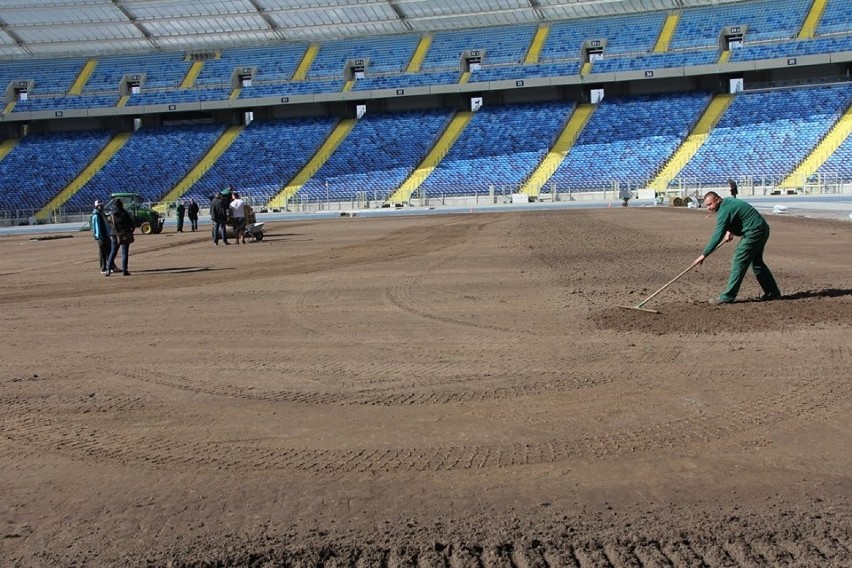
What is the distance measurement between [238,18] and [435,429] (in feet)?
197

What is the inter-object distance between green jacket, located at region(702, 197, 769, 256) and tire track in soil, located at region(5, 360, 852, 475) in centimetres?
441

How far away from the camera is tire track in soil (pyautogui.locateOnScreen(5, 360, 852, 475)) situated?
5145 millimetres

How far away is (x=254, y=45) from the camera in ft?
217

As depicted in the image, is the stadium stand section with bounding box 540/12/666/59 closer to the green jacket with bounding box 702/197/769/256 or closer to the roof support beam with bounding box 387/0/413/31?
the roof support beam with bounding box 387/0/413/31

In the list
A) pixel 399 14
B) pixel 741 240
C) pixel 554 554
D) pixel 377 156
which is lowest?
pixel 554 554

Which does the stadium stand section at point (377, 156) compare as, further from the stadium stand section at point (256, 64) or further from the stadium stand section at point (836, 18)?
the stadium stand section at point (836, 18)

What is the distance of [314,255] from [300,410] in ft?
46.0

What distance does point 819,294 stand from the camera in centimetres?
1079

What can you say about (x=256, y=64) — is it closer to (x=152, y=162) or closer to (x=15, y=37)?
(x=152, y=162)

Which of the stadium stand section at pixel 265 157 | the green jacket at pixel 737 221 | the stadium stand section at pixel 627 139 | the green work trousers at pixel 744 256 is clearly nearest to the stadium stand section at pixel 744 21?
the stadium stand section at pixel 627 139

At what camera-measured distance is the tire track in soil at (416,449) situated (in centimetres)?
514

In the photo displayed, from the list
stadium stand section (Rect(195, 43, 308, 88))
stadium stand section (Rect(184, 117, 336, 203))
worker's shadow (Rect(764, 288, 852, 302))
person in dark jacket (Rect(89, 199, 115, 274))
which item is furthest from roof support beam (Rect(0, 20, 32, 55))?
worker's shadow (Rect(764, 288, 852, 302))

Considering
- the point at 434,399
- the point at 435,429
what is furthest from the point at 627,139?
the point at 435,429

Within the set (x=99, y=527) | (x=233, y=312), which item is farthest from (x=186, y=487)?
(x=233, y=312)
